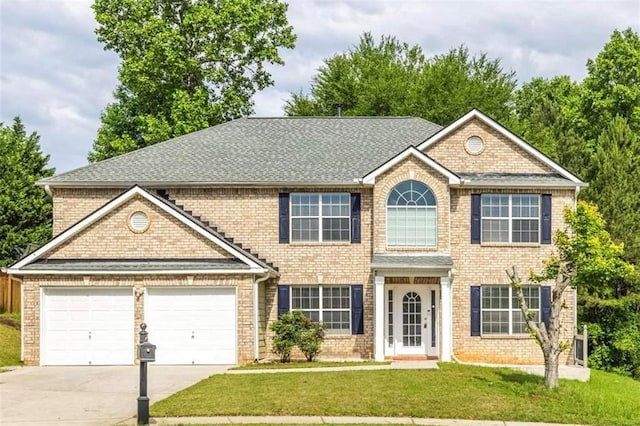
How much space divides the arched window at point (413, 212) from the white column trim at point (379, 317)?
137 cm

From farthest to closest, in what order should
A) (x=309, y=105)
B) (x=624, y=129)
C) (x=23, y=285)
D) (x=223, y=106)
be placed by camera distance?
(x=309, y=105) < (x=223, y=106) < (x=624, y=129) < (x=23, y=285)

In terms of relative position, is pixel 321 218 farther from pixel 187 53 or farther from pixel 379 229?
pixel 187 53

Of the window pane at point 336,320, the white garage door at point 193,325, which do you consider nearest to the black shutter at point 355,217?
the window pane at point 336,320

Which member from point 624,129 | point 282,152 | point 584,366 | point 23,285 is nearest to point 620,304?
point 584,366

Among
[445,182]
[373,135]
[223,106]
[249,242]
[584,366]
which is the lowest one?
[584,366]

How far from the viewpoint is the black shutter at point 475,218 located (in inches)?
1059

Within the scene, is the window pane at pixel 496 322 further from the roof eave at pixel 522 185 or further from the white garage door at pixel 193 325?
the white garage door at pixel 193 325

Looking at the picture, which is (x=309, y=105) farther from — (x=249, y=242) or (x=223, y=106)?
(x=249, y=242)

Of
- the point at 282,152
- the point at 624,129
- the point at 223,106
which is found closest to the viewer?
the point at 282,152

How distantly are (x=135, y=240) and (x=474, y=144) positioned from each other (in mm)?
10842

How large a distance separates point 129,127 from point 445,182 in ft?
81.3

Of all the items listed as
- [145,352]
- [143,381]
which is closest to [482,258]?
[145,352]

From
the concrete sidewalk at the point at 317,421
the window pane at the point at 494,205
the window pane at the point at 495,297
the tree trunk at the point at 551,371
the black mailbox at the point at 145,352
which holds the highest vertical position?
the window pane at the point at 494,205

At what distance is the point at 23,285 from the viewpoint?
80.6 feet
